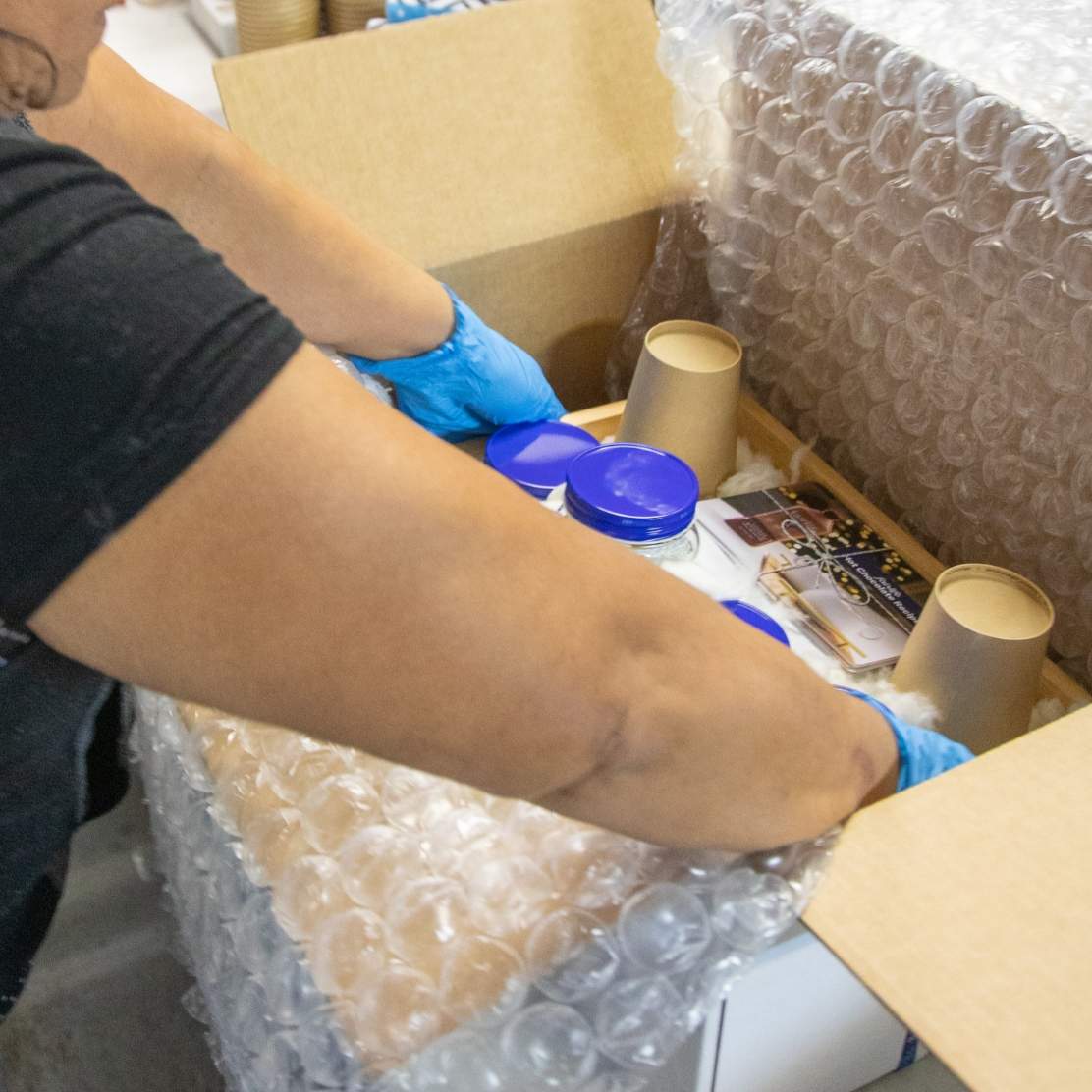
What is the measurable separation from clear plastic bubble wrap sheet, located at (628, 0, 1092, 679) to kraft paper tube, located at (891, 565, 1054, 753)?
72mm

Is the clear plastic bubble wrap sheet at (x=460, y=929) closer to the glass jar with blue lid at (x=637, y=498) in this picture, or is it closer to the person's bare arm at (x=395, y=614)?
the person's bare arm at (x=395, y=614)

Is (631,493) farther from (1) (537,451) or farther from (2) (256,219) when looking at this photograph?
(2) (256,219)

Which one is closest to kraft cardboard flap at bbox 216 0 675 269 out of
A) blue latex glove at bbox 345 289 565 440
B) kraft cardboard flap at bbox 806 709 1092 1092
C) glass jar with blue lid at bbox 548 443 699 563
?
blue latex glove at bbox 345 289 565 440

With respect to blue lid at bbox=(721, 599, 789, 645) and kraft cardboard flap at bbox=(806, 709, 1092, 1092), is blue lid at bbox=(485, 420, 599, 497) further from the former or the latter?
kraft cardboard flap at bbox=(806, 709, 1092, 1092)

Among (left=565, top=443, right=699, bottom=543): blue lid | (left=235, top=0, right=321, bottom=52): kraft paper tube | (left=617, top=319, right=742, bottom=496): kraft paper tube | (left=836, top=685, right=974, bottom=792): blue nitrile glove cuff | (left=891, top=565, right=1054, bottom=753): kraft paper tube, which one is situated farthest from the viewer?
(left=235, top=0, right=321, bottom=52): kraft paper tube

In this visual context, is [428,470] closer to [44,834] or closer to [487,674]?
[487,674]

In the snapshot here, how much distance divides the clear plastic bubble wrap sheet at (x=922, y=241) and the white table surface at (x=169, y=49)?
1.99 feet

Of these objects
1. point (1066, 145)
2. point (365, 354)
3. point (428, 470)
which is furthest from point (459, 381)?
point (428, 470)

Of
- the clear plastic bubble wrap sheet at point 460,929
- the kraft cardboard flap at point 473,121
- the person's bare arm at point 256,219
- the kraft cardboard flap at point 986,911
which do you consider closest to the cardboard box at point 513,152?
the kraft cardboard flap at point 473,121

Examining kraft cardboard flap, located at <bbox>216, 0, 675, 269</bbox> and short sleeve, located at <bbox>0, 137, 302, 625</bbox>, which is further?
kraft cardboard flap, located at <bbox>216, 0, 675, 269</bbox>

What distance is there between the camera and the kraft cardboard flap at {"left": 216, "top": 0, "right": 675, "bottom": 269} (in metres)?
1.00

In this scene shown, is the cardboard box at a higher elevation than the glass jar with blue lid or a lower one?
higher

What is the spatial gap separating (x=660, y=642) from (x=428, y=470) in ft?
0.38

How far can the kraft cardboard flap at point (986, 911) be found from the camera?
17.5 inches
